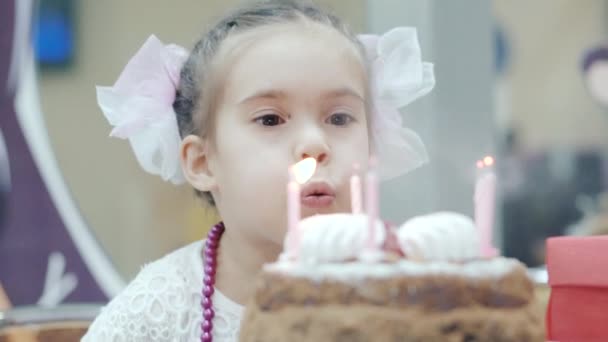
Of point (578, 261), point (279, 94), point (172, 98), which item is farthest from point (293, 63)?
point (578, 261)

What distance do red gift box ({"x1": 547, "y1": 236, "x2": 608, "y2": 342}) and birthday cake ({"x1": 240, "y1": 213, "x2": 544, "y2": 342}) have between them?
37 cm

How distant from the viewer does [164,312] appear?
1101mm

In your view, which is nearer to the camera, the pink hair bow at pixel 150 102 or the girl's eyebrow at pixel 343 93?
the girl's eyebrow at pixel 343 93

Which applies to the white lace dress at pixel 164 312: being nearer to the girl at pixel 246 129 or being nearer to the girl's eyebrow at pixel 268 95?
the girl at pixel 246 129

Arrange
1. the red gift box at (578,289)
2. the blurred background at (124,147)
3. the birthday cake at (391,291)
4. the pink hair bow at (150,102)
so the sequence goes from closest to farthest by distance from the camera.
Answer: the birthday cake at (391,291), the red gift box at (578,289), the pink hair bow at (150,102), the blurred background at (124,147)

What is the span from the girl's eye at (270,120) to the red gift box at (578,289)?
1.15 ft

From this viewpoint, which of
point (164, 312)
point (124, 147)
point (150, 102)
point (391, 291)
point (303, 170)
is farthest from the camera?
point (124, 147)

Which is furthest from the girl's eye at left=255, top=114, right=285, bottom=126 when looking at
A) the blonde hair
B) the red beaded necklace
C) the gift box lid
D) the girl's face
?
the gift box lid

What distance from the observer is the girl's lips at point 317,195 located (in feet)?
3.23

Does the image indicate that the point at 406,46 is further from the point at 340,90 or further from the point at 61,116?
the point at 61,116

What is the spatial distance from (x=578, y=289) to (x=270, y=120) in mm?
402

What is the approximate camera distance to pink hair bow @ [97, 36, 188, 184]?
1.22 metres

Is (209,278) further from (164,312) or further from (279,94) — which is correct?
(279,94)

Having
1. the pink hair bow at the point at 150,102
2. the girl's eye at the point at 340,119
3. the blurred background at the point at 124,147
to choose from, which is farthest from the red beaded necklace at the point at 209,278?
the blurred background at the point at 124,147
